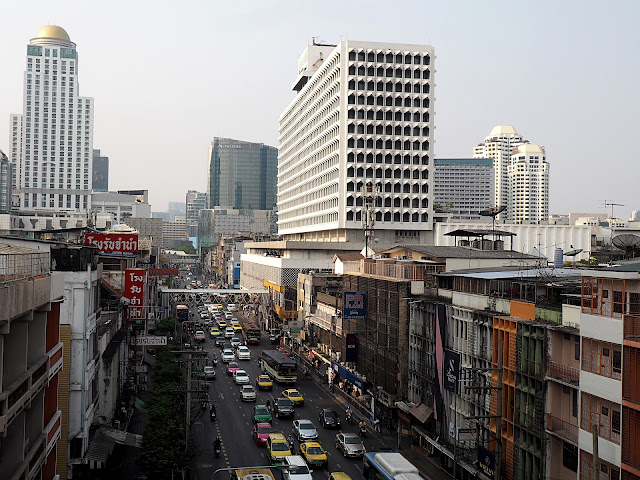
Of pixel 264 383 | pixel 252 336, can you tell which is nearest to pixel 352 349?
pixel 264 383

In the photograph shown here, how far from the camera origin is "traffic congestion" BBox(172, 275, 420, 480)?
51156mm

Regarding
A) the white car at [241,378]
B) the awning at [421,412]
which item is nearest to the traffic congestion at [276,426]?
the white car at [241,378]

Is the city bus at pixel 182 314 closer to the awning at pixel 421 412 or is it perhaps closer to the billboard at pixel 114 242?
the billboard at pixel 114 242

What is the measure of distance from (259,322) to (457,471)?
111m

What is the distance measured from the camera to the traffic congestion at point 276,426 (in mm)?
51156

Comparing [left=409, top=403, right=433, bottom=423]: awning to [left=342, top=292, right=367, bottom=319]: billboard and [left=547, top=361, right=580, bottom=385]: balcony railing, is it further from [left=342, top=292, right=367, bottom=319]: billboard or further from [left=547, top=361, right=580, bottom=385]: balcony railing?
[left=547, top=361, right=580, bottom=385]: balcony railing

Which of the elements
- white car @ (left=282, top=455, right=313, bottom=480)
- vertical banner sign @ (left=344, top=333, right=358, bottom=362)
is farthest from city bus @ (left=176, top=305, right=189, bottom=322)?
white car @ (left=282, top=455, right=313, bottom=480)

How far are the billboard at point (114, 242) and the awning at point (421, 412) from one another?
32492 mm

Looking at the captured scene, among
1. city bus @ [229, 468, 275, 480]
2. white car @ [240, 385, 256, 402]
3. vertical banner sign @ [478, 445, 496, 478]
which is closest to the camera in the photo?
city bus @ [229, 468, 275, 480]

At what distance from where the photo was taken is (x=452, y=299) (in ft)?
176

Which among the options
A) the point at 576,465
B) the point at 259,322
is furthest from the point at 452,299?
the point at 259,322

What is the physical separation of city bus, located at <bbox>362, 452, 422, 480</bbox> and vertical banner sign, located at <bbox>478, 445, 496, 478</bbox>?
182 inches

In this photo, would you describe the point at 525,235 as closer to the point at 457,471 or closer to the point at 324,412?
the point at 324,412

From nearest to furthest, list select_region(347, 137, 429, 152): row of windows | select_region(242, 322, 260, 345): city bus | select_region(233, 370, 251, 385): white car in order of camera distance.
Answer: select_region(233, 370, 251, 385): white car < select_region(242, 322, 260, 345): city bus < select_region(347, 137, 429, 152): row of windows
